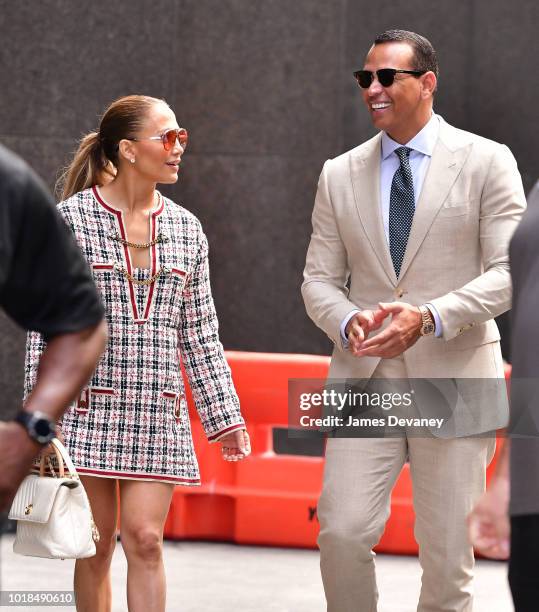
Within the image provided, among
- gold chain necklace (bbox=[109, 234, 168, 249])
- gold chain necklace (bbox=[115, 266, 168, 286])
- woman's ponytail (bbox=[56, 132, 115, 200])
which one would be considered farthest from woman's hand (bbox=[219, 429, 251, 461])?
woman's ponytail (bbox=[56, 132, 115, 200])

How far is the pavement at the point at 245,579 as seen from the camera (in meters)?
6.62

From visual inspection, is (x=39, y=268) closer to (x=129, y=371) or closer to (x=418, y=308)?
(x=418, y=308)

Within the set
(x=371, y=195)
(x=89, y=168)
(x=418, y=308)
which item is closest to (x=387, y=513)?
(x=418, y=308)

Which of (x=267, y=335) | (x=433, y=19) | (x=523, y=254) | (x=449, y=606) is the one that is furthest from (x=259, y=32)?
(x=523, y=254)

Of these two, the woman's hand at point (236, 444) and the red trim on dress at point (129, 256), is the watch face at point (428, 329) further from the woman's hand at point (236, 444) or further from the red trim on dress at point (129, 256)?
the red trim on dress at point (129, 256)

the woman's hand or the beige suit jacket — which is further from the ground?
the beige suit jacket

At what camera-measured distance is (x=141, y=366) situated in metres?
5.08

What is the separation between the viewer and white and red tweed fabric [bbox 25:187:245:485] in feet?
16.6

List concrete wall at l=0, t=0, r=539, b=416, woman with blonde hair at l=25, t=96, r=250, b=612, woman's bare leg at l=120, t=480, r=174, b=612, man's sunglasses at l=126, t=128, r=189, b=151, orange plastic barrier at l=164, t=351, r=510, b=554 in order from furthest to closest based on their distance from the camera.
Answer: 1. concrete wall at l=0, t=0, r=539, b=416
2. orange plastic barrier at l=164, t=351, r=510, b=554
3. man's sunglasses at l=126, t=128, r=189, b=151
4. woman with blonde hair at l=25, t=96, r=250, b=612
5. woman's bare leg at l=120, t=480, r=174, b=612

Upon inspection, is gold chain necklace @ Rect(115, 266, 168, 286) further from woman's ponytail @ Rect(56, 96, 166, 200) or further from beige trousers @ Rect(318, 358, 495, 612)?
beige trousers @ Rect(318, 358, 495, 612)

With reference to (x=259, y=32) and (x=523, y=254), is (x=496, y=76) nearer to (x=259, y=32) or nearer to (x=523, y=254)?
(x=259, y=32)

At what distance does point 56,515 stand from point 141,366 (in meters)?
0.88

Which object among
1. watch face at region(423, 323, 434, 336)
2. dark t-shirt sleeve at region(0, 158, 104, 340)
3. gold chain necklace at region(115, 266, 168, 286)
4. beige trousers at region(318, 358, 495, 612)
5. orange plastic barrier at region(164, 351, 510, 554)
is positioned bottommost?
orange plastic barrier at region(164, 351, 510, 554)

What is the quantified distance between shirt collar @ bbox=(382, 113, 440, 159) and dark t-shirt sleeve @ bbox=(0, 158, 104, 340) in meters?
2.68
